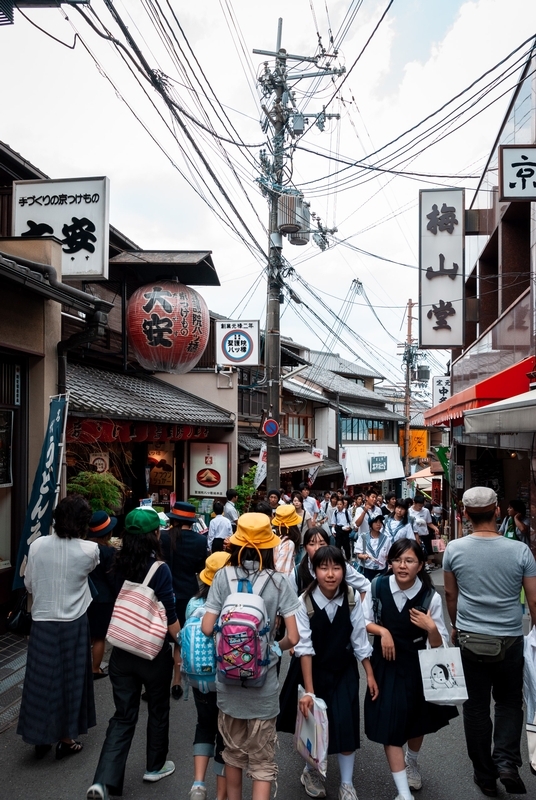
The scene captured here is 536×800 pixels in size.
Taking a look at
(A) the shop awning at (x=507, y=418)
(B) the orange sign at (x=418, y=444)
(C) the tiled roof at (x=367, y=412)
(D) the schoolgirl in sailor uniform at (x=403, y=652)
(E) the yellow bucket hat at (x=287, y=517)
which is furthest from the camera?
(B) the orange sign at (x=418, y=444)

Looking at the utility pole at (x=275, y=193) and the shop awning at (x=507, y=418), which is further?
the utility pole at (x=275, y=193)

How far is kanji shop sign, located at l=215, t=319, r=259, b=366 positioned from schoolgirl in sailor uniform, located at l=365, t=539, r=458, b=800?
511 inches

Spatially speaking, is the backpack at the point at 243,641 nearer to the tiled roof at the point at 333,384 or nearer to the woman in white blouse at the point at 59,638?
the woman in white blouse at the point at 59,638

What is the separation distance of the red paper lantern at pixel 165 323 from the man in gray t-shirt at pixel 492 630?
28.6 ft

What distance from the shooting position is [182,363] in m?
12.6

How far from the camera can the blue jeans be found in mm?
4266

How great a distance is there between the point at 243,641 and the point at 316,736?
99 cm

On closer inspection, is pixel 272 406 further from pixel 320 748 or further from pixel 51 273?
pixel 320 748

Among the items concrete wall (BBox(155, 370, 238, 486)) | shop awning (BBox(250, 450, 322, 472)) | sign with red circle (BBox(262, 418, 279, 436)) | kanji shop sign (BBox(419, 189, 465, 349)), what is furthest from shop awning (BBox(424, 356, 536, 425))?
shop awning (BBox(250, 450, 322, 472))

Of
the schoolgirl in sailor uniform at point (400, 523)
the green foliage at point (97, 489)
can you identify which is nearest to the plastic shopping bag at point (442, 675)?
the schoolgirl in sailor uniform at point (400, 523)

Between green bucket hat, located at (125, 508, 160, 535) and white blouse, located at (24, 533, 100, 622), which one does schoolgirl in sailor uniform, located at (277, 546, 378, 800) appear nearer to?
green bucket hat, located at (125, 508, 160, 535)

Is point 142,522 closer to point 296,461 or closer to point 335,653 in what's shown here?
point 335,653

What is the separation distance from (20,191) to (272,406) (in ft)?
26.4

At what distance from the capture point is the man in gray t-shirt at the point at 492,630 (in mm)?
4207
